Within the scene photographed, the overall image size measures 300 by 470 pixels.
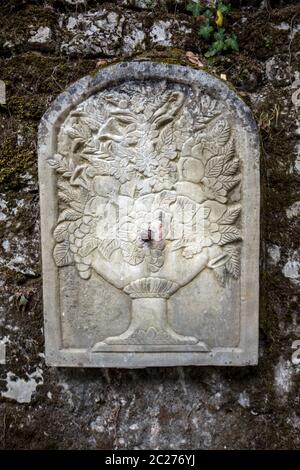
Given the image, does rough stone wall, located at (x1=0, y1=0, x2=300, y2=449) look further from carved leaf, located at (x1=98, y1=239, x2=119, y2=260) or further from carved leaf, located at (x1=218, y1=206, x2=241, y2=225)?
carved leaf, located at (x1=98, y1=239, x2=119, y2=260)

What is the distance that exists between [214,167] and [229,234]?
0.30m

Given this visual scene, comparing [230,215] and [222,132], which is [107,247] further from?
[222,132]

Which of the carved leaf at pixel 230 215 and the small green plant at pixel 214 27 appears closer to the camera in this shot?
the carved leaf at pixel 230 215

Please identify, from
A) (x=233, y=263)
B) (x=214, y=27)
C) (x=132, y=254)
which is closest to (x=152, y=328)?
(x=132, y=254)

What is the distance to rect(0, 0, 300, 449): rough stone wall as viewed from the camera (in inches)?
88.8

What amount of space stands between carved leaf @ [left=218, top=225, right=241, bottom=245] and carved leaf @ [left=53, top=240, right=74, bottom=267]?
26.2 inches

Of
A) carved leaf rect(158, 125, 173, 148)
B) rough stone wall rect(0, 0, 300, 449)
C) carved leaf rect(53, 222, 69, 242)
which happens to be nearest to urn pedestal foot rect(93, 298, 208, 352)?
rough stone wall rect(0, 0, 300, 449)

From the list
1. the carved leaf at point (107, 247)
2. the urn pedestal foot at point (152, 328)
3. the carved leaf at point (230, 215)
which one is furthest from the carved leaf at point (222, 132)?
the urn pedestal foot at point (152, 328)

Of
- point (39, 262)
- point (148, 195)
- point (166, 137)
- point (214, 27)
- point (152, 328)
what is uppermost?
point (214, 27)

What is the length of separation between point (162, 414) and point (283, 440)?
1.91 ft

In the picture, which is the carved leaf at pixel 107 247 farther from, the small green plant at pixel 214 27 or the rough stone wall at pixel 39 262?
the small green plant at pixel 214 27

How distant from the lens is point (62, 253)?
6.82 ft

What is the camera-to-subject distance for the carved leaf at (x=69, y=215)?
2070 mm

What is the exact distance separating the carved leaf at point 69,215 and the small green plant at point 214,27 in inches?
40.3
